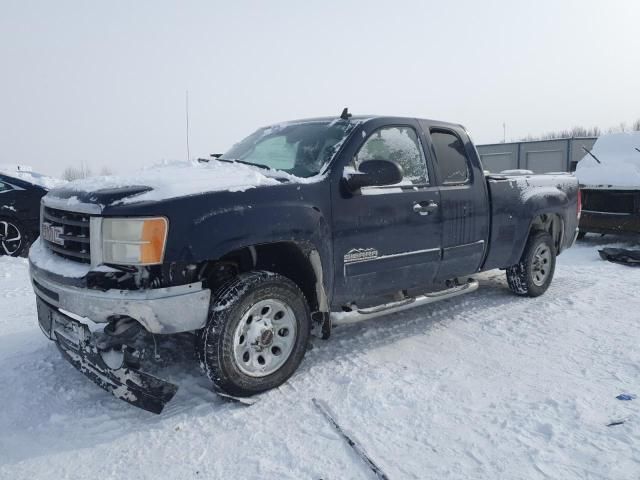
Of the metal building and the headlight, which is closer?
the headlight

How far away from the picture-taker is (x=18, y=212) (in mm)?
7926

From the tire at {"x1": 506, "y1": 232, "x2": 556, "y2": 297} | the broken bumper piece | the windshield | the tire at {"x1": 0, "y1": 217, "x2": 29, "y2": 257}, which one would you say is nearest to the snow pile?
the tire at {"x1": 0, "y1": 217, "x2": 29, "y2": 257}

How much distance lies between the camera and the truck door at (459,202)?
4355 mm

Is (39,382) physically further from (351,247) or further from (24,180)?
(24,180)

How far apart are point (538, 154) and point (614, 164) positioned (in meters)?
13.7

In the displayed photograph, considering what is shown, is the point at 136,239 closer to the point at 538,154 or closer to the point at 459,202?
the point at 459,202

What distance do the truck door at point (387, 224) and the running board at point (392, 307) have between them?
11 cm

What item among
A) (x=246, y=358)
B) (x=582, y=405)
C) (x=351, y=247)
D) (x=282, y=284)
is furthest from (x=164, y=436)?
(x=582, y=405)

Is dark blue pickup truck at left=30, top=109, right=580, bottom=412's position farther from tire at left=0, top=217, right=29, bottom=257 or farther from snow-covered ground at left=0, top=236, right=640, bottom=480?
tire at left=0, top=217, right=29, bottom=257

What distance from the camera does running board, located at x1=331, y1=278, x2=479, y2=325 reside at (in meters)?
3.65

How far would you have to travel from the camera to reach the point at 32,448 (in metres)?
2.69

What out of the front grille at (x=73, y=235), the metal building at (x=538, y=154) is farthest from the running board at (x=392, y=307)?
the metal building at (x=538, y=154)

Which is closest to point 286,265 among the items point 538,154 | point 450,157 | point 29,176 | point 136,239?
point 136,239

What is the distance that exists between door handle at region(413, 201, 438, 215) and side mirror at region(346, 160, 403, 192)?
496mm
